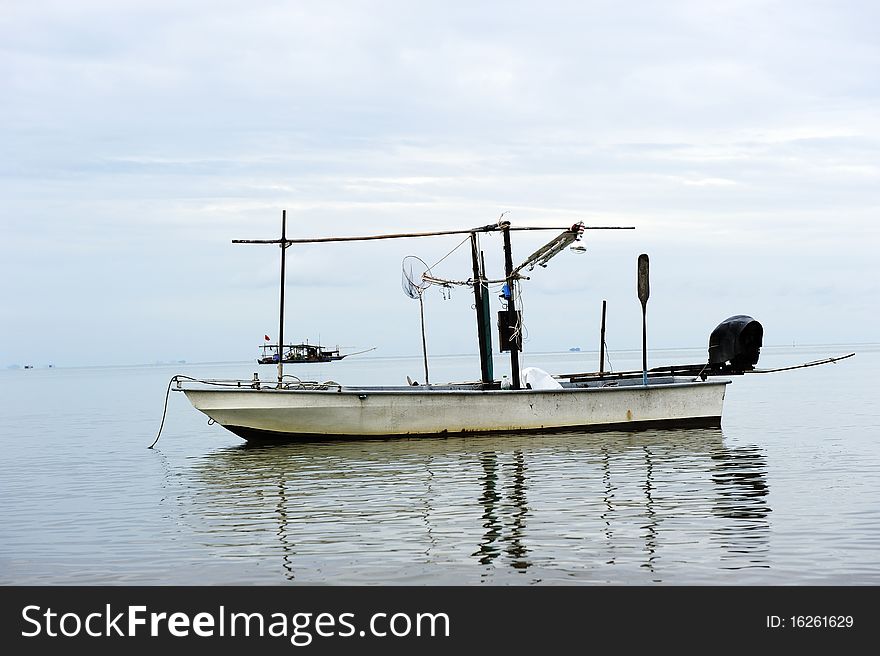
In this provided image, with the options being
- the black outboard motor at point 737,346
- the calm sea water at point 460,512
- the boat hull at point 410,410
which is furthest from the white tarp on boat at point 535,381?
the black outboard motor at point 737,346

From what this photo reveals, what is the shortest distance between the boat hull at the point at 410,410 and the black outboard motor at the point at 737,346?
3794 mm

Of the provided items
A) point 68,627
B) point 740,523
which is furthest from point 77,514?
point 740,523

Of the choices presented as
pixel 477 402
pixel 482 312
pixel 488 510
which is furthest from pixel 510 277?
pixel 488 510

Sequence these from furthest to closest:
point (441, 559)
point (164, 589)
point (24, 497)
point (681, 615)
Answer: point (24, 497) → point (441, 559) → point (164, 589) → point (681, 615)

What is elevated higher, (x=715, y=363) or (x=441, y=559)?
(x=715, y=363)

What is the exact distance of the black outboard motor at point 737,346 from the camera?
29.1 m

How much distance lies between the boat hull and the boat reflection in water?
46 centimetres

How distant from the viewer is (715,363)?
29.5 metres

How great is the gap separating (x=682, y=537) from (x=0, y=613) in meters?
8.48

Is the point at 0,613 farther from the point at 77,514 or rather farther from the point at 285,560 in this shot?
the point at 77,514

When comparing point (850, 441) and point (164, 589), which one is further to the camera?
point (850, 441)

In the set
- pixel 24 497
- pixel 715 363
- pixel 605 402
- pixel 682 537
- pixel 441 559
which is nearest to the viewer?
pixel 441 559

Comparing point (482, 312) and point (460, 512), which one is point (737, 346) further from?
point (460, 512)

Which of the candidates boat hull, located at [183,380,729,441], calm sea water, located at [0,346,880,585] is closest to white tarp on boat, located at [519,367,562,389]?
boat hull, located at [183,380,729,441]
